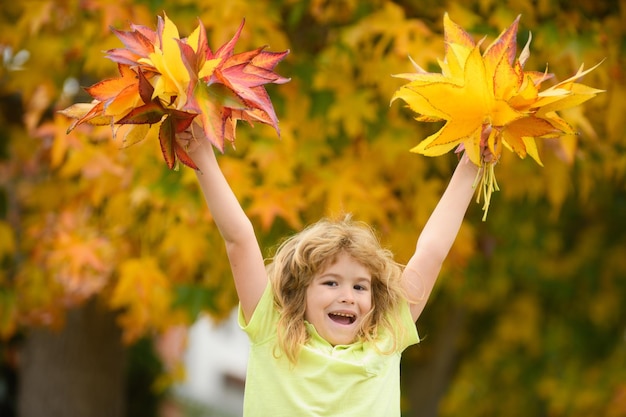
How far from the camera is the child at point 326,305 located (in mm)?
2646

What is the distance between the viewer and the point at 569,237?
8.10m

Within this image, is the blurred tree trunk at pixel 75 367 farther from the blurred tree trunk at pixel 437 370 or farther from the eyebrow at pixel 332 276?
the eyebrow at pixel 332 276

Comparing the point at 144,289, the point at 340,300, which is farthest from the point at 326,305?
the point at 144,289

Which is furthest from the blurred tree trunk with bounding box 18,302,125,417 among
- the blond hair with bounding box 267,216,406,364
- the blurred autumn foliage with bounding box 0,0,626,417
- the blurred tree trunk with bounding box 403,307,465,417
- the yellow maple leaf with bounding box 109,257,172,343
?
the blond hair with bounding box 267,216,406,364

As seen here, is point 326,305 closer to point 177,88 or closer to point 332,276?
point 332,276

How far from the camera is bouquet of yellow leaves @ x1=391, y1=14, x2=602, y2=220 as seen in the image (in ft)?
8.83

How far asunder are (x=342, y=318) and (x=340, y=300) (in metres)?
A: 0.06

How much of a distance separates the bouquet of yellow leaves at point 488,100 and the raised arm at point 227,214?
501 mm

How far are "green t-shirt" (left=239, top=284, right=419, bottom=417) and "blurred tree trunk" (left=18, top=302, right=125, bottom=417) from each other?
4587 mm

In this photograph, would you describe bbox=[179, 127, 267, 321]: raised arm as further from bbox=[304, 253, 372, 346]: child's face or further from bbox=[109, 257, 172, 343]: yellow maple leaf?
bbox=[109, 257, 172, 343]: yellow maple leaf

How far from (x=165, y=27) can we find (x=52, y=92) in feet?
10.5

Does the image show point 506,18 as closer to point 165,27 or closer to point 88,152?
point 88,152

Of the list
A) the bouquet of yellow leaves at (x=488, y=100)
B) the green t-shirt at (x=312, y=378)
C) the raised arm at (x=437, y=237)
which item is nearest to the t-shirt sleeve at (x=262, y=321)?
the green t-shirt at (x=312, y=378)

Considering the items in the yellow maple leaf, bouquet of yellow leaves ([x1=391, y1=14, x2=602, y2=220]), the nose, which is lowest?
the yellow maple leaf
